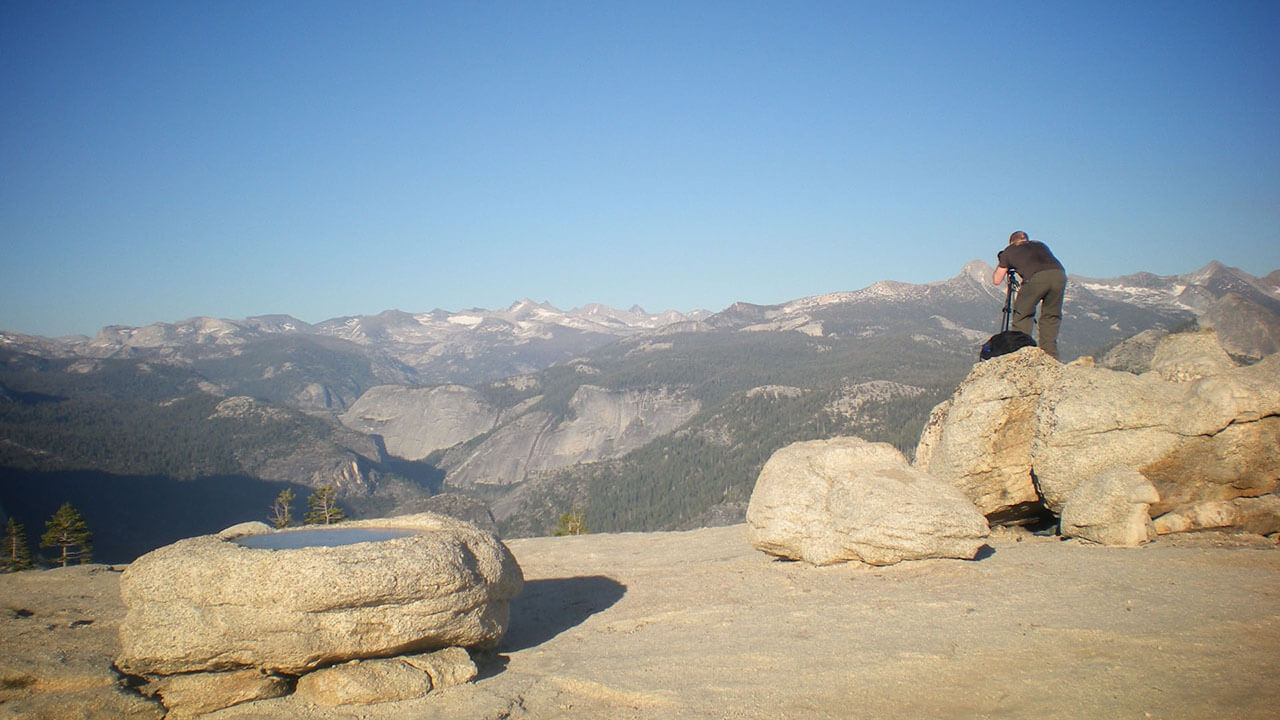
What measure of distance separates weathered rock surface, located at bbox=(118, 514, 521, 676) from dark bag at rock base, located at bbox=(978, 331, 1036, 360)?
13.6 metres

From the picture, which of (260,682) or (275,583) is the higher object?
(275,583)

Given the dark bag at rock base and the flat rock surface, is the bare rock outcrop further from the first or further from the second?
the dark bag at rock base

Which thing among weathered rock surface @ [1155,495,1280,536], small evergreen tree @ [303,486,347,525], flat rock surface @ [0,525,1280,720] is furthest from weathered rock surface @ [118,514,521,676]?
small evergreen tree @ [303,486,347,525]

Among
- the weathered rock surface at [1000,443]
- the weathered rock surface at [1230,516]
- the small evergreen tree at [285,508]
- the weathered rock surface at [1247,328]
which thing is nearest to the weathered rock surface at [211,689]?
the weathered rock surface at [1000,443]

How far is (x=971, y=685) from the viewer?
7609 mm

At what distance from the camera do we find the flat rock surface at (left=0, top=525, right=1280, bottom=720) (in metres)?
7.27

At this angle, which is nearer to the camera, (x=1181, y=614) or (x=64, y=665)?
(x=1181, y=614)

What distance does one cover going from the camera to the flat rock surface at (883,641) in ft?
23.9

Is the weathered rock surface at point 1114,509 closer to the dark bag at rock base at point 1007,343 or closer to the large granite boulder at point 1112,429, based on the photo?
the large granite boulder at point 1112,429

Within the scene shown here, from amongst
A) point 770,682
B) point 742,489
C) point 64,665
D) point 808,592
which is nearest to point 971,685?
point 770,682

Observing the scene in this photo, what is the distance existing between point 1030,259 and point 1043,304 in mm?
1118

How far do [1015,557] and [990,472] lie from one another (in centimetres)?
265

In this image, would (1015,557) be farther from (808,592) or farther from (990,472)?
(808,592)

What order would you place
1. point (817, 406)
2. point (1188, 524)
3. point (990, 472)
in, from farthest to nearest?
point (817, 406)
point (990, 472)
point (1188, 524)
